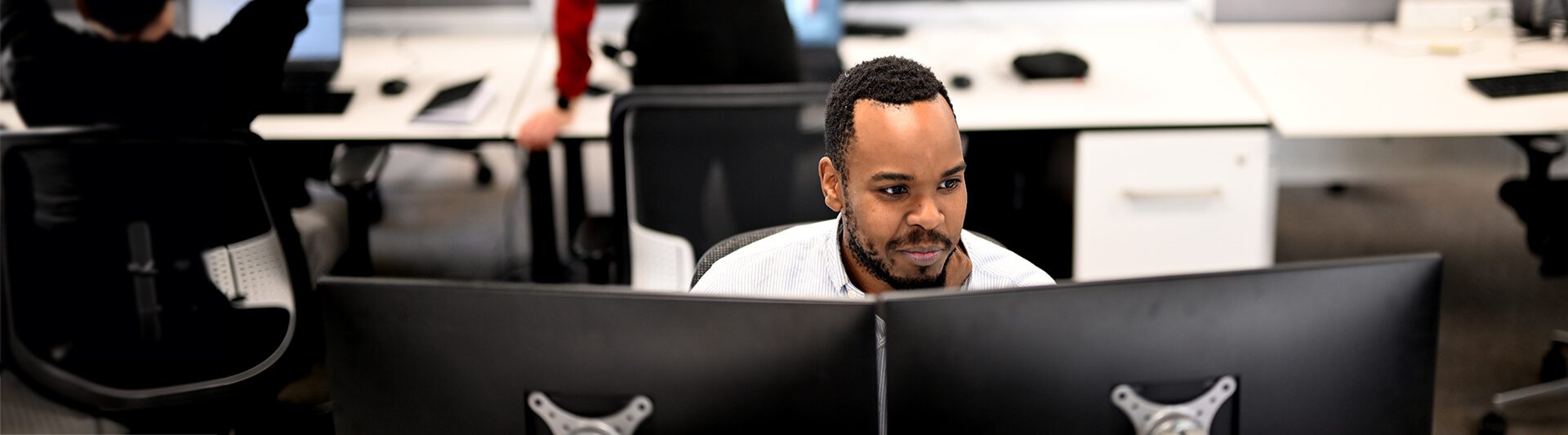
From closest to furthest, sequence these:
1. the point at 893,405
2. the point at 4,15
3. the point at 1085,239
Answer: the point at 893,405, the point at 4,15, the point at 1085,239

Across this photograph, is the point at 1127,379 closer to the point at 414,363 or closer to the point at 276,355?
the point at 414,363

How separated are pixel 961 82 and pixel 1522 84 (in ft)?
Result: 3.50

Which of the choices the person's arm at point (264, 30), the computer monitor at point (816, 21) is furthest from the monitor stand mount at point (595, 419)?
the computer monitor at point (816, 21)

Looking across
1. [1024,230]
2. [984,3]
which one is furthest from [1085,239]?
[984,3]

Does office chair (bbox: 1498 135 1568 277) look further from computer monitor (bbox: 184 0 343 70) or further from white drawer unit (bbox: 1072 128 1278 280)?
A: computer monitor (bbox: 184 0 343 70)

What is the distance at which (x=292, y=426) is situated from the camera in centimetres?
229

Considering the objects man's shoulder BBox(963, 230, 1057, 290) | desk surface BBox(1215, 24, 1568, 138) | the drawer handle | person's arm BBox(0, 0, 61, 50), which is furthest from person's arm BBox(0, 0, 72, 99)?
desk surface BBox(1215, 24, 1568, 138)

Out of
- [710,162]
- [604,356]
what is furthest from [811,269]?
[710,162]

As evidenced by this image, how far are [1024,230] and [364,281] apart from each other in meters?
2.26

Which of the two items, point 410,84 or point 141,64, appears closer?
point 141,64

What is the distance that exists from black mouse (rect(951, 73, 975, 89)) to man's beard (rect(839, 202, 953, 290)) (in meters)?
1.54

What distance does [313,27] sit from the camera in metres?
2.86

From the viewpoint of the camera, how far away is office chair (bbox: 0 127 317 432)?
1.76m

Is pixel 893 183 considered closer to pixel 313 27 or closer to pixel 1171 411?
pixel 1171 411
